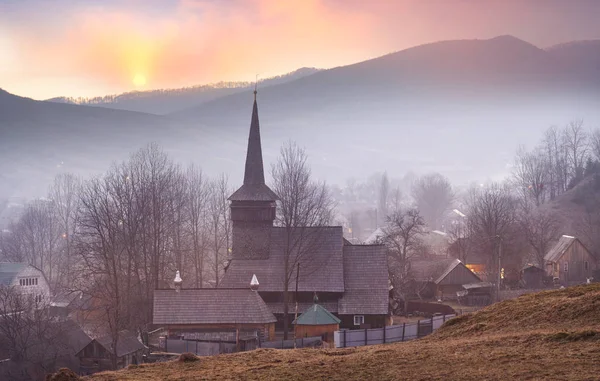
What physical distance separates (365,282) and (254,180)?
39.3ft

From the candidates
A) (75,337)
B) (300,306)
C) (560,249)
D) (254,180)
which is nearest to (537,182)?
(560,249)

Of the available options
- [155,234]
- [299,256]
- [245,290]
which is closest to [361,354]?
[245,290]

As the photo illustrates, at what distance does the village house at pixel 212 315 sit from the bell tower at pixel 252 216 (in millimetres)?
7372

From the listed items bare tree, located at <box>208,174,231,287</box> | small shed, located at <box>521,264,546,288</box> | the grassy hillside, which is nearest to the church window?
the grassy hillside

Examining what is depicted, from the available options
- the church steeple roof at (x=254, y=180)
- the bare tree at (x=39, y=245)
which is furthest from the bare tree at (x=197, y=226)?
the bare tree at (x=39, y=245)

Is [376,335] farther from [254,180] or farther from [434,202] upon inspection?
[434,202]

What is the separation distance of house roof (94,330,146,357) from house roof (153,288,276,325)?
1694 millimetres

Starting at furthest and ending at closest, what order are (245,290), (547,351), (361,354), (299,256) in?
(299,256) → (245,290) → (361,354) → (547,351)

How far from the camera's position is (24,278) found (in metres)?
69.7

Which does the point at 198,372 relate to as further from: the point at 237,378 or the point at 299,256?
the point at 299,256

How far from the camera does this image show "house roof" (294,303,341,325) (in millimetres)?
44375

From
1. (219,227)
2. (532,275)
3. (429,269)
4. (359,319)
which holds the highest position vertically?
(219,227)

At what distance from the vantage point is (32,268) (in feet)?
235

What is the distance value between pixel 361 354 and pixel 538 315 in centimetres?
614
